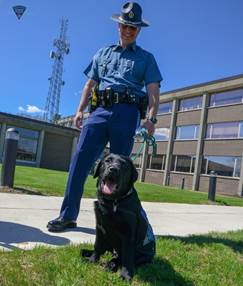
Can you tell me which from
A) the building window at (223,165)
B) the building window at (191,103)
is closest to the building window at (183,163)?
the building window at (223,165)

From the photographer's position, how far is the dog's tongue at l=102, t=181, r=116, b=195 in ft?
10.2

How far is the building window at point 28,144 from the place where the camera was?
36312 mm

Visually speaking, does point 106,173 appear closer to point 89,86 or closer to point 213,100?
point 89,86

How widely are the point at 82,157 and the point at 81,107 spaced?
22.8 inches

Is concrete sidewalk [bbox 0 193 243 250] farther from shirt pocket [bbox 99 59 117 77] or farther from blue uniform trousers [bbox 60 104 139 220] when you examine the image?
shirt pocket [bbox 99 59 117 77]

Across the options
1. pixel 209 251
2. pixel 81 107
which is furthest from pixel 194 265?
pixel 81 107

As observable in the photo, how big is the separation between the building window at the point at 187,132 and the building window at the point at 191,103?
158 cm

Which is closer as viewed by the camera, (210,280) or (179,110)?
(210,280)

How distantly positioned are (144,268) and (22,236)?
121 centimetres

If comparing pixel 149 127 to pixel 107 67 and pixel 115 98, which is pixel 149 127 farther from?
pixel 107 67

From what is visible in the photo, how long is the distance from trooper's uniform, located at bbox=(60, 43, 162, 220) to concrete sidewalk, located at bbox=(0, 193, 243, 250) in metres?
0.36

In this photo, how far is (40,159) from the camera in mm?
37188

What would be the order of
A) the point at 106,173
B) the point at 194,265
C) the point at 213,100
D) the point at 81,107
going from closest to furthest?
1. the point at 106,173
2. the point at 194,265
3. the point at 81,107
4. the point at 213,100

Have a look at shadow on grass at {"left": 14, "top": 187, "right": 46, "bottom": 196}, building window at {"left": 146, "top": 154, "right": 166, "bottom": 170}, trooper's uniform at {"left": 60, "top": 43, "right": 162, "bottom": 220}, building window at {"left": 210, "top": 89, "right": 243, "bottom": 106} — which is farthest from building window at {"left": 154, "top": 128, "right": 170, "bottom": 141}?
trooper's uniform at {"left": 60, "top": 43, "right": 162, "bottom": 220}
